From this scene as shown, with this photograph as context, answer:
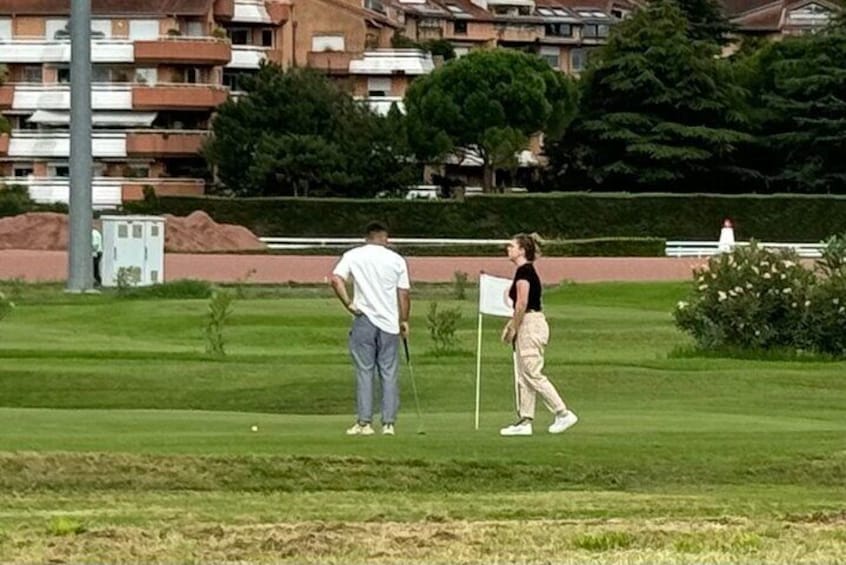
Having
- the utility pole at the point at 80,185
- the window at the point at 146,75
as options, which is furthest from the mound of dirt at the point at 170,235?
the window at the point at 146,75

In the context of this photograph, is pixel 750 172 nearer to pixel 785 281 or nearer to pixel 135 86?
pixel 135 86

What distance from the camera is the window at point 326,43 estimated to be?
11106cm

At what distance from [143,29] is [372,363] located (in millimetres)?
80917

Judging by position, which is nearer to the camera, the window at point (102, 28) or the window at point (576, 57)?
the window at point (102, 28)

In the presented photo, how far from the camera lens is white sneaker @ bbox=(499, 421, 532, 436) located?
18.7 metres

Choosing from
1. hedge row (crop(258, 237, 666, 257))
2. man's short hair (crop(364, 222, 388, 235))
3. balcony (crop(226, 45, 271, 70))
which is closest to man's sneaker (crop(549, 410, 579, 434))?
man's short hair (crop(364, 222, 388, 235))

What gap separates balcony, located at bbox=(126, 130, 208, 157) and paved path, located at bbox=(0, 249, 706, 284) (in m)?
35.9

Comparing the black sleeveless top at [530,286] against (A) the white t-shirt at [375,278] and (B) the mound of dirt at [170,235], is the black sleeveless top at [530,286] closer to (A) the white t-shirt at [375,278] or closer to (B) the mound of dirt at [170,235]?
(A) the white t-shirt at [375,278]

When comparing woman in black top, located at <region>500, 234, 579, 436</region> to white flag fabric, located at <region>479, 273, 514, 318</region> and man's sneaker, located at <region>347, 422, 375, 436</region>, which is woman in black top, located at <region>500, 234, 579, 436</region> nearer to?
white flag fabric, located at <region>479, 273, 514, 318</region>

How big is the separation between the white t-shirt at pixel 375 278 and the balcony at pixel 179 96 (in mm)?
76848

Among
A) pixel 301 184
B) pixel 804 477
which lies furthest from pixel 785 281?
pixel 301 184

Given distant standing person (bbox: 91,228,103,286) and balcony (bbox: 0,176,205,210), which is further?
balcony (bbox: 0,176,205,210)

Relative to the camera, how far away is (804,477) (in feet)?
55.2

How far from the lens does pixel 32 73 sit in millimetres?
99438
